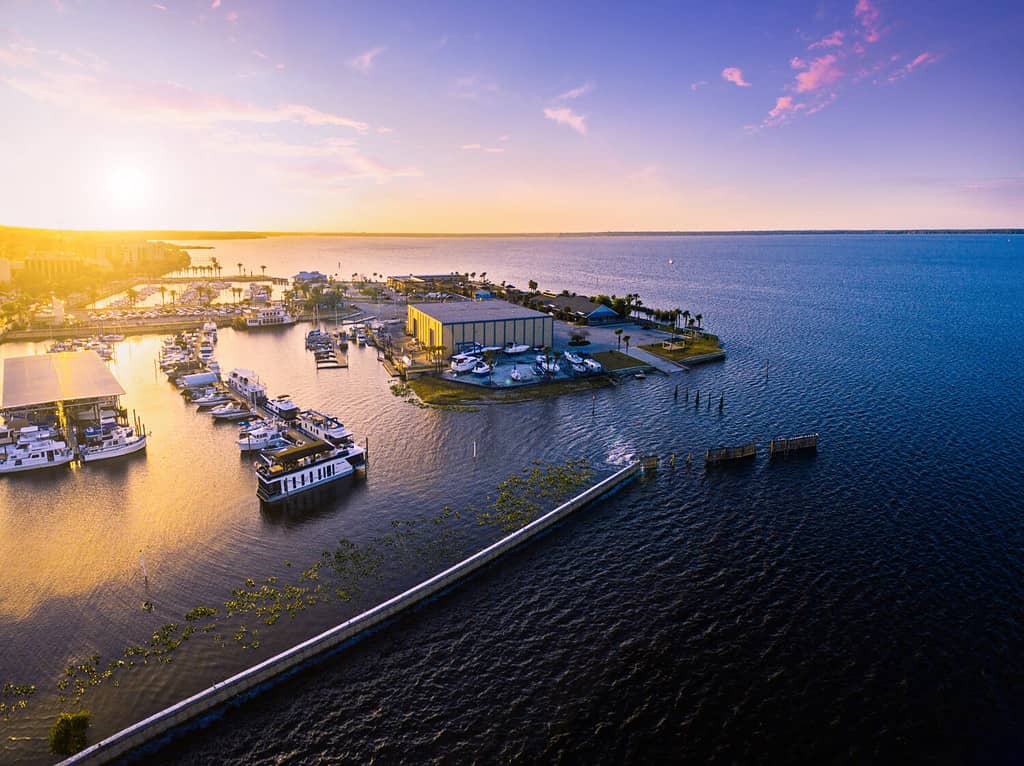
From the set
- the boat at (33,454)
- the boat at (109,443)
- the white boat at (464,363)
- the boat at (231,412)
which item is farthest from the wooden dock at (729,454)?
the boat at (33,454)

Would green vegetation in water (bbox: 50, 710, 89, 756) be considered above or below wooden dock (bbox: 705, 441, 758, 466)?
below

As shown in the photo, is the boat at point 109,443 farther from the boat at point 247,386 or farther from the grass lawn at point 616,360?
the grass lawn at point 616,360

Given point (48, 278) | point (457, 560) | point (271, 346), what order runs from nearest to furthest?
point (457, 560)
point (271, 346)
point (48, 278)

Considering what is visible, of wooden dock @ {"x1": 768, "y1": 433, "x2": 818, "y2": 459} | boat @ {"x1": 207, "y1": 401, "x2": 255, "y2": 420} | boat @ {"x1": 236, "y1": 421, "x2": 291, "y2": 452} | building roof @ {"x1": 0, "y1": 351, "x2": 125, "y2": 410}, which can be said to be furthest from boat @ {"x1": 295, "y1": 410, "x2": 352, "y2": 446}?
wooden dock @ {"x1": 768, "y1": 433, "x2": 818, "y2": 459}

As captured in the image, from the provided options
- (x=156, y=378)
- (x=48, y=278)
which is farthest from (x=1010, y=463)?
(x=48, y=278)

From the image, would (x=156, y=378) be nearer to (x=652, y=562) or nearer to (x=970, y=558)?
(x=652, y=562)

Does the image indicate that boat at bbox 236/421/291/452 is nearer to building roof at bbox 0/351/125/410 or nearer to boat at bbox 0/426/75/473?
boat at bbox 0/426/75/473

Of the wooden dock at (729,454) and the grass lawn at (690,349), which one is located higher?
the grass lawn at (690,349)
